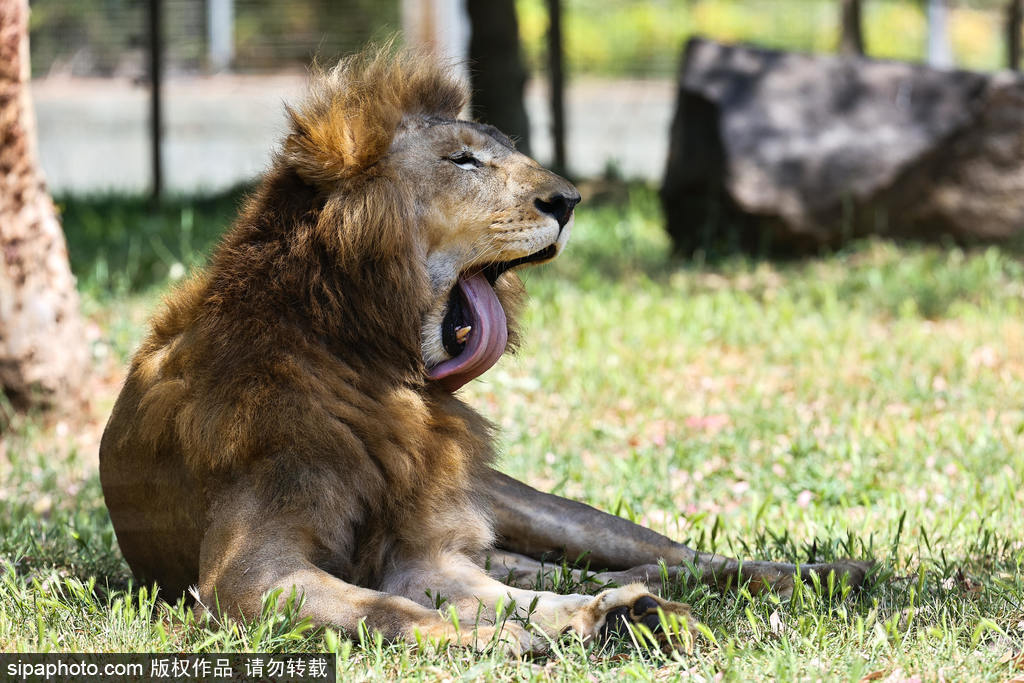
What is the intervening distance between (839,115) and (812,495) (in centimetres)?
485

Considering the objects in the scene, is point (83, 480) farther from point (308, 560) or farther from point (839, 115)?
point (839, 115)

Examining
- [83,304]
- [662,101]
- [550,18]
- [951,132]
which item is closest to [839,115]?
[951,132]

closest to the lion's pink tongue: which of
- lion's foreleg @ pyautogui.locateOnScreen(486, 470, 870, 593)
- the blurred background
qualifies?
lion's foreleg @ pyautogui.locateOnScreen(486, 470, 870, 593)

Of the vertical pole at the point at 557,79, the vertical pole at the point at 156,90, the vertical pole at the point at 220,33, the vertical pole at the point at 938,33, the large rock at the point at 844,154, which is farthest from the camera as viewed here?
the vertical pole at the point at 938,33

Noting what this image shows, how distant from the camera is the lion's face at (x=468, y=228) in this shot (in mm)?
3602

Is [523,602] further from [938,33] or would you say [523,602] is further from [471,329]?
[938,33]

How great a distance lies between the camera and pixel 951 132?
913cm

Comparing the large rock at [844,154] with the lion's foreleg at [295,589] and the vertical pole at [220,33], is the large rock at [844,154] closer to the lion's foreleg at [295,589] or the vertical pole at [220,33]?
the lion's foreleg at [295,589]

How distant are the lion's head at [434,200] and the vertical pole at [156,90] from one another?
9.01m

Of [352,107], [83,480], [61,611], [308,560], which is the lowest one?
[83,480]

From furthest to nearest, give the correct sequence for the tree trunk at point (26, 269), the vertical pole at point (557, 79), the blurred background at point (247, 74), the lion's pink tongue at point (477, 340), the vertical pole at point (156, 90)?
1. the blurred background at point (247, 74)
2. the vertical pole at point (557, 79)
3. the vertical pole at point (156, 90)
4. the tree trunk at point (26, 269)
5. the lion's pink tongue at point (477, 340)

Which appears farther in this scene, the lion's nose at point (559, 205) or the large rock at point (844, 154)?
the large rock at point (844, 154)

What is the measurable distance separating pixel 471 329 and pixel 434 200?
0.38m

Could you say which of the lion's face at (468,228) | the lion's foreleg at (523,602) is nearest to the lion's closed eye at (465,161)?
the lion's face at (468,228)
